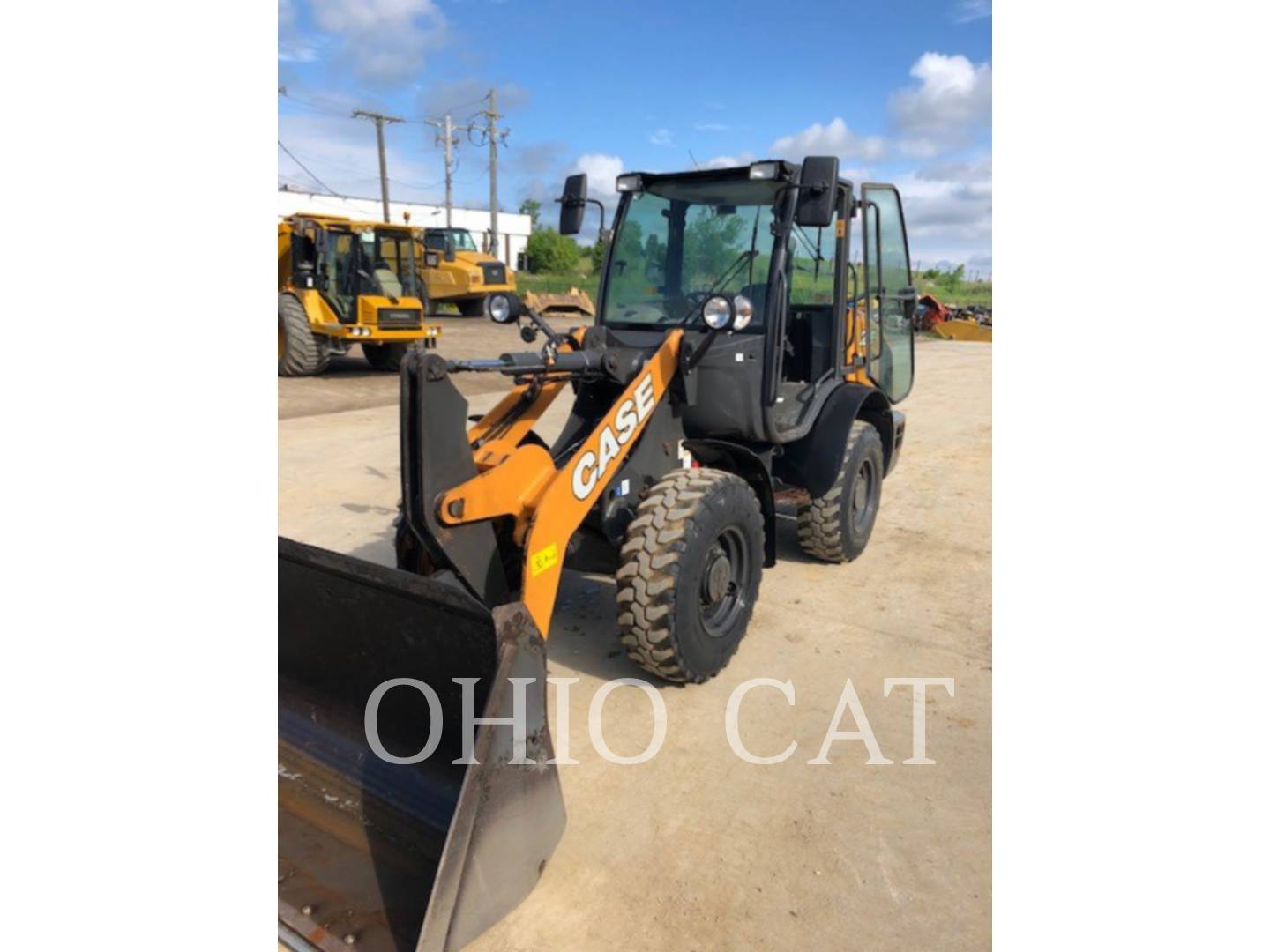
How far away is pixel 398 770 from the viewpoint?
2.97 meters

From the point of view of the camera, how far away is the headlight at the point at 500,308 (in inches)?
152

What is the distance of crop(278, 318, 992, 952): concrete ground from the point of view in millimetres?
2645

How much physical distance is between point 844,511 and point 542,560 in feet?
8.89

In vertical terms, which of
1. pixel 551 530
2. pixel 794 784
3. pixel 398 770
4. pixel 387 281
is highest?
pixel 387 281

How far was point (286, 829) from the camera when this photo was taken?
2832 millimetres

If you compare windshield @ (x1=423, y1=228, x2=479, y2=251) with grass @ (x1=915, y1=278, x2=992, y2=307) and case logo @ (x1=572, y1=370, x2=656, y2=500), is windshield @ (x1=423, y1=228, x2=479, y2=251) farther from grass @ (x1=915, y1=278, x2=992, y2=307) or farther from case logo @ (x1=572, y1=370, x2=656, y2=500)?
case logo @ (x1=572, y1=370, x2=656, y2=500)

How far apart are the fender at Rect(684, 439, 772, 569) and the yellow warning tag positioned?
4.45 feet

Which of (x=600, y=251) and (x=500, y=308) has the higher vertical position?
(x=600, y=251)

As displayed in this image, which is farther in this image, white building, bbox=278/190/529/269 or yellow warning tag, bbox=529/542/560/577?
white building, bbox=278/190/529/269

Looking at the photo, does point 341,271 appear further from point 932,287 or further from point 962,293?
point 962,293

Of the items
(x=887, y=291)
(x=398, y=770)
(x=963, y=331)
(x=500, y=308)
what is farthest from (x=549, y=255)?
(x=398, y=770)

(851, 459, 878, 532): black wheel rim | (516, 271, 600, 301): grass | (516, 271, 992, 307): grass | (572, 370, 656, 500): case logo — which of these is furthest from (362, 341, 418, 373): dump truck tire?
(516, 271, 600, 301): grass

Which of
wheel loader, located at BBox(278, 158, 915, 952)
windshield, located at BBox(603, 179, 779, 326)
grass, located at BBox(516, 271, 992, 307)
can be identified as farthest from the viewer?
grass, located at BBox(516, 271, 992, 307)

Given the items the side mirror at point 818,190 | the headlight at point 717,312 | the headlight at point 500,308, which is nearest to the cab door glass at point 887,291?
the side mirror at point 818,190
